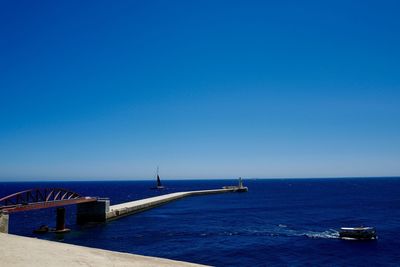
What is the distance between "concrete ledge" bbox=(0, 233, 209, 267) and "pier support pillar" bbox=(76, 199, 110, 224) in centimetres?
3813

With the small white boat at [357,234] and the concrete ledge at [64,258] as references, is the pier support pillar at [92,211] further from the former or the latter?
the concrete ledge at [64,258]

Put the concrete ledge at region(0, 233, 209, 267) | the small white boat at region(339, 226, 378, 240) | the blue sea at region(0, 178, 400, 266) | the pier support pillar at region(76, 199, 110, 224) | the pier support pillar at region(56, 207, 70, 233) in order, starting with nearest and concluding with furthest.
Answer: the concrete ledge at region(0, 233, 209, 267)
the blue sea at region(0, 178, 400, 266)
the small white boat at region(339, 226, 378, 240)
the pier support pillar at region(56, 207, 70, 233)
the pier support pillar at region(76, 199, 110, 224)

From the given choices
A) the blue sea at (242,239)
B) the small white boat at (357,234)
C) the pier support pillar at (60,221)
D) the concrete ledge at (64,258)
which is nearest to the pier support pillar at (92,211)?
the blue sea at (242,239)

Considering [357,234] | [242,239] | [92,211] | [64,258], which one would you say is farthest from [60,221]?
[357,234]

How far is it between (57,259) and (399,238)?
44.0 meters

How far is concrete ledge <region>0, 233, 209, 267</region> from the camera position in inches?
683

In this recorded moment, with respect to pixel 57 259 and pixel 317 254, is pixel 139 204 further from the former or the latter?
pixel 57 259

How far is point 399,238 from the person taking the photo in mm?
46938

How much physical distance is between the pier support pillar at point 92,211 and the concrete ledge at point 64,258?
125 ft

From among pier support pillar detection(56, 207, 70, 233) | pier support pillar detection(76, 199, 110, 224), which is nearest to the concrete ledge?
pier support pillar detection(56, 207, 70, 233)

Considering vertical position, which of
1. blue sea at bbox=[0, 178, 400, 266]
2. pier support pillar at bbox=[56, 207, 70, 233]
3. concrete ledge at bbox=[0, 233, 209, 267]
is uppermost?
concrete ledge at bbox=[0, 233, 209, 267]

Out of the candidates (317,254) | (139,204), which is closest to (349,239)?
(317,254)

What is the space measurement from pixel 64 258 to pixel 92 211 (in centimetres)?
4339

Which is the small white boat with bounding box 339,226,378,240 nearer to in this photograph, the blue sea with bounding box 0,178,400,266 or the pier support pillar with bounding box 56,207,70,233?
the blue sea with bounding box 0,178,400,266
